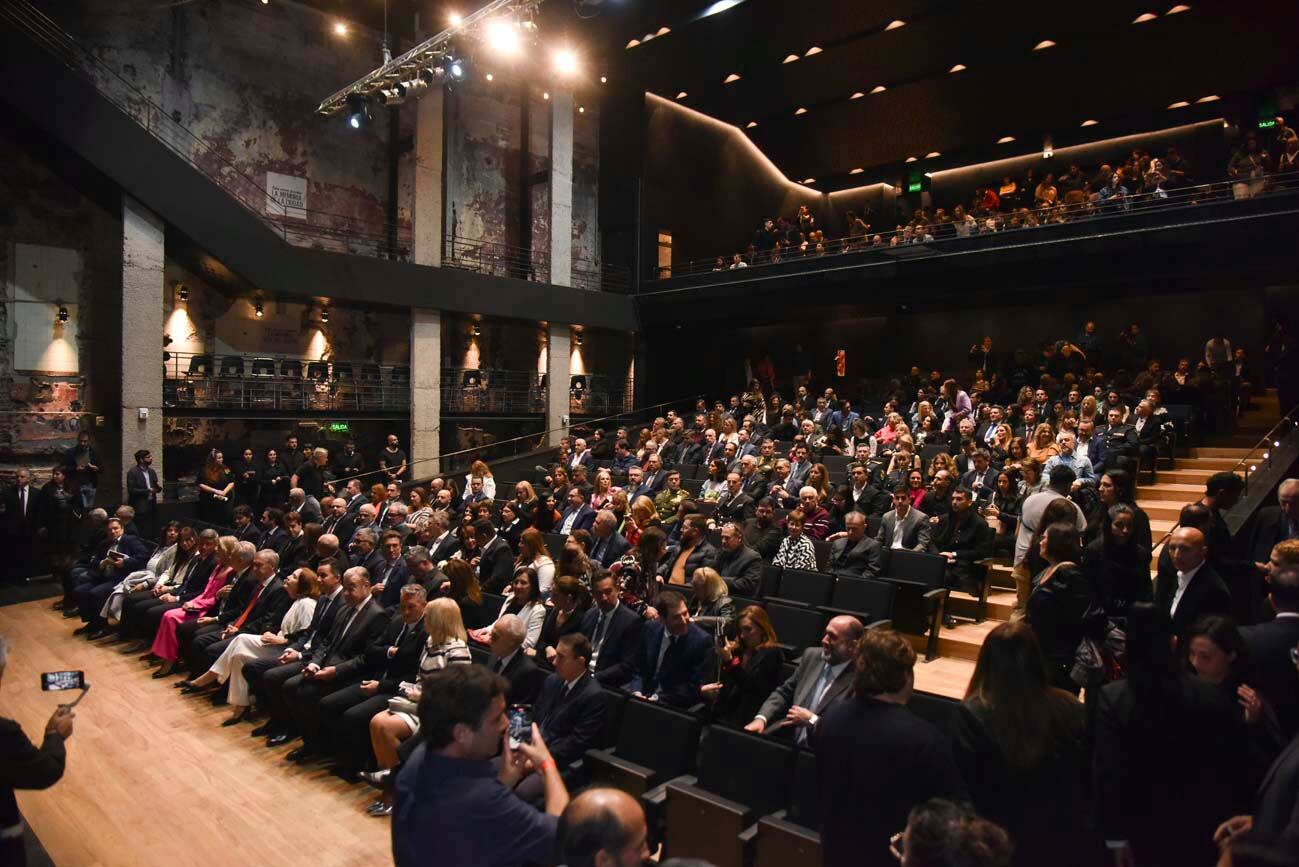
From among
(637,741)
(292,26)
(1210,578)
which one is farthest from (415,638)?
(292,26)

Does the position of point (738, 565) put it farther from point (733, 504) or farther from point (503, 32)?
point (503, 32)

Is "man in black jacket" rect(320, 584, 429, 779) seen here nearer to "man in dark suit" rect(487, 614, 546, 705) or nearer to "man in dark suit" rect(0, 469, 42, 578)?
"man in dark suit" rect(487, 614, 546, 705)

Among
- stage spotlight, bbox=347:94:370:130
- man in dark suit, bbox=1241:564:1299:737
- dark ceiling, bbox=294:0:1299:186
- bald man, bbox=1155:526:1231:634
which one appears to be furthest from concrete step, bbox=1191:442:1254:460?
stage spotlight, bbox=347:94:370:130

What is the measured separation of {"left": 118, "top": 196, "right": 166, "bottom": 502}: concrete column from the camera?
10852mm

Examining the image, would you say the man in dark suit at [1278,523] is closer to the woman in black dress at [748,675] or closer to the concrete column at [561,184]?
the woman in black dress at [748,675]

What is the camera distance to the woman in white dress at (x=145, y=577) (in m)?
7.58

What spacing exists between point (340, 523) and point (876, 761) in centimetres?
791

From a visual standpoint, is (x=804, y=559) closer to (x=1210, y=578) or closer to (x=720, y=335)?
(x=1210, y=578)

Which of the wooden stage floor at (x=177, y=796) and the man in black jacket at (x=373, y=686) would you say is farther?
the man in black jacket at (x=373, y=686)

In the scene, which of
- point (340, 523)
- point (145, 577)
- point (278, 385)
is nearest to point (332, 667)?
point (145, 577)

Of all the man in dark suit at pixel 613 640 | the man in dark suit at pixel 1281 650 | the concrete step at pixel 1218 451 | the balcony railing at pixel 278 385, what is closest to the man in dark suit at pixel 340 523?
the balcony railing at pixel 278 385

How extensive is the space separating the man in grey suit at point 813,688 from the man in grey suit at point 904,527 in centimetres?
289

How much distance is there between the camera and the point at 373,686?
4.79 metres

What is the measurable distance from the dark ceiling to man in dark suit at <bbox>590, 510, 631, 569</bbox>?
8.39 meters
